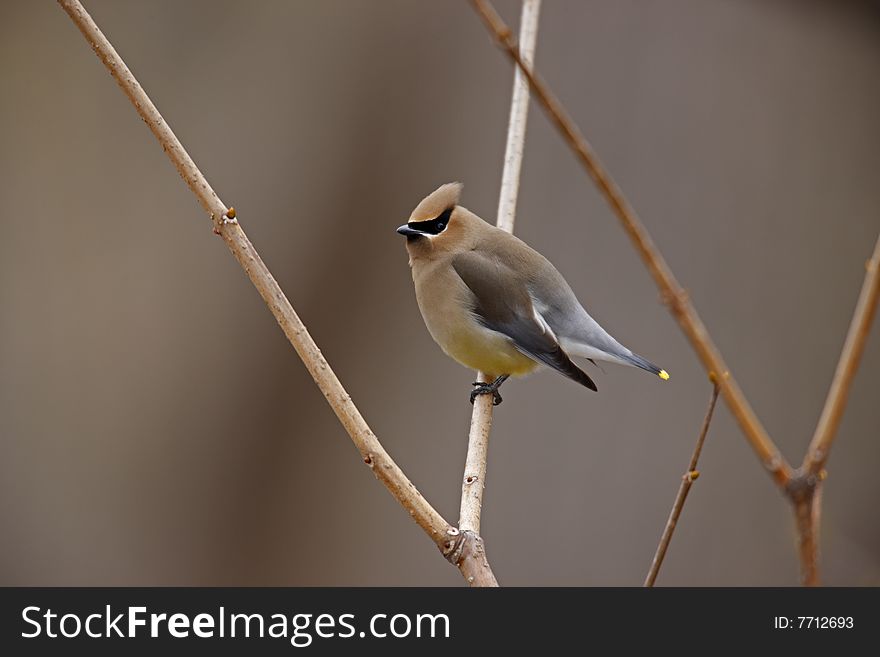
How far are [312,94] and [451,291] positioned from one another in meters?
1.92

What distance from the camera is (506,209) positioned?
71.2 inches

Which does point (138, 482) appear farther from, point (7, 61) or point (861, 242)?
point (861, 242)

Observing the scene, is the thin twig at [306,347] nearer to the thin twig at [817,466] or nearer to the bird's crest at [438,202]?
the thin twig at [817,466]

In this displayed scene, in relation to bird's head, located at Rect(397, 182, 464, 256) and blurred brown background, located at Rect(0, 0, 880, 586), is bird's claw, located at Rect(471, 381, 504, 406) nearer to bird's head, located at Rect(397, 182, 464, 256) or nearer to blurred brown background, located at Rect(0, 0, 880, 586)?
bird's head, located at Rect(397, 182, 464, 256)

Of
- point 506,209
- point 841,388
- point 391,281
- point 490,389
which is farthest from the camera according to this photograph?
point 391,281

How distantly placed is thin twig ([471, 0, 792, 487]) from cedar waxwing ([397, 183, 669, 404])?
1.32m

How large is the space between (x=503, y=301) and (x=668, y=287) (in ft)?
4.66

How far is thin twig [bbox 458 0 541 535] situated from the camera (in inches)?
52.7

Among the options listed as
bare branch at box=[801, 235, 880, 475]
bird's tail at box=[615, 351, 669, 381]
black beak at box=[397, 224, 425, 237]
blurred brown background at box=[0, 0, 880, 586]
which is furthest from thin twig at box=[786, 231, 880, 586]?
blurred brown background at box=[0, 0, 880, 586]

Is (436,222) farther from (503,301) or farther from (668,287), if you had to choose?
(668,287)

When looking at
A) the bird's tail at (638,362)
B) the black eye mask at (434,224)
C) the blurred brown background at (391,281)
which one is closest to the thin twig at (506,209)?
the black eye mask at (434,224)

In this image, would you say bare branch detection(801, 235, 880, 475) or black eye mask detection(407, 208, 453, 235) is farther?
black eye mask detection(407, 208, 453, 235)

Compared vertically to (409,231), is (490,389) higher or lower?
lower

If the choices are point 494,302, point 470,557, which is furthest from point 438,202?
point 470,557
